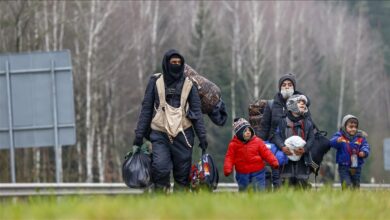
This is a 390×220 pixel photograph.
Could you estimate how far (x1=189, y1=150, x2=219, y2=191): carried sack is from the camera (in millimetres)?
12820

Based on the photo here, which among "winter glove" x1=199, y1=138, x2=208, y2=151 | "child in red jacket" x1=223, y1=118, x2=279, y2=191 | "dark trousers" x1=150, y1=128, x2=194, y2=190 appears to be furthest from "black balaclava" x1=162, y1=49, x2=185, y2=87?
"child in red jacket" x1=223, y1=118, x2=279, y2=191

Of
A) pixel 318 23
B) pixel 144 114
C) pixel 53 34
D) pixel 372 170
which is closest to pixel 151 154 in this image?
pixel 144 114

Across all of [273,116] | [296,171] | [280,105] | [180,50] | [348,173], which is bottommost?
[348,173]

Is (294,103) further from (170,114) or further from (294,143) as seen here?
(170,114)

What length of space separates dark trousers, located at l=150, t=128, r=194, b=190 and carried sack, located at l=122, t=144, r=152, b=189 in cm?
10

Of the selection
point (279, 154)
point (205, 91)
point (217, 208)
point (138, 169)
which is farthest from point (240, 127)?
point (217, 208)

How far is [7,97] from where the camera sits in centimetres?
2183

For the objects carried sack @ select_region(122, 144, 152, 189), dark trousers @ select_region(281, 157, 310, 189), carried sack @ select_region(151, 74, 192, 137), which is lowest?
dark trousers @ select_region(281, 157, 310, 189)

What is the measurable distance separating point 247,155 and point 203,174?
1.39m

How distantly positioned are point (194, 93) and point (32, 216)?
513cm

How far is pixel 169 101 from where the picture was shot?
42.3 ft

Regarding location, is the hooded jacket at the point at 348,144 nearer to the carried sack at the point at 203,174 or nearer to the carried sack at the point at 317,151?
the carried sack at the point at 317,151

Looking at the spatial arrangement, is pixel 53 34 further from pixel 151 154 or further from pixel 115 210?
pixel 115 210

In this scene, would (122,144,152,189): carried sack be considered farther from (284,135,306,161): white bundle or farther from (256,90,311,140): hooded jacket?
(256,90,311,140): hooded jacket
